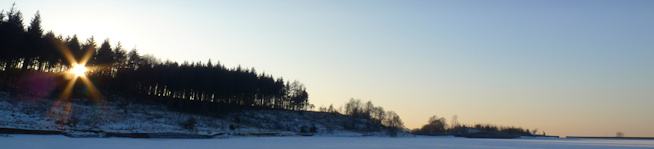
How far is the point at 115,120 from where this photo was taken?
54906mm

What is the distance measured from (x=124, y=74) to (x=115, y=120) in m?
32.8

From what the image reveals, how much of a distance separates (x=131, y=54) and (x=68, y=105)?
27.7 metres

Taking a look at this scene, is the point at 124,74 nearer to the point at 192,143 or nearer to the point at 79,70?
the point at 79,70

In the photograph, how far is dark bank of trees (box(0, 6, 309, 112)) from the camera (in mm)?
62531

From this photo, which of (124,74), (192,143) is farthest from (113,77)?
(192,143)

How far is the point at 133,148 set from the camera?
926 inches

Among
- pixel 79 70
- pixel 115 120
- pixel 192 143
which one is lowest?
pixel 192 143

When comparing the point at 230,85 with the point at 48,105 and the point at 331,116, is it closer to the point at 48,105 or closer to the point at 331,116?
the point at 331,116

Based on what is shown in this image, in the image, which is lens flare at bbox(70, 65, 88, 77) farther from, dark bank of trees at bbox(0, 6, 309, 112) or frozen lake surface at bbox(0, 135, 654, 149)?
frozen lake surface at bbox(0, 135, 654, 149)

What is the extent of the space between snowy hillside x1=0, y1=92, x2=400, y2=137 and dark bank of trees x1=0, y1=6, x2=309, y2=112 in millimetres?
6536

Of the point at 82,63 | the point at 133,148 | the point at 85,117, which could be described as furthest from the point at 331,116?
the point at 133,148

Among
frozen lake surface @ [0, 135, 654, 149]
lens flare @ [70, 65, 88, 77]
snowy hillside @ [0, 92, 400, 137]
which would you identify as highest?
lens flare @ [70, 65, 88, 77]

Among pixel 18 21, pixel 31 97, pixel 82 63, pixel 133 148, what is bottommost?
pixel 133 148

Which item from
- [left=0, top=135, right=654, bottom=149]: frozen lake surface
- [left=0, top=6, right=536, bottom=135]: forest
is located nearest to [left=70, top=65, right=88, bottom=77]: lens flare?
[left=0, top=6, right=536, bottom=135]: forest
